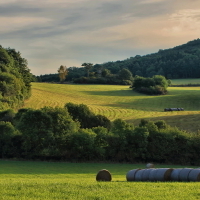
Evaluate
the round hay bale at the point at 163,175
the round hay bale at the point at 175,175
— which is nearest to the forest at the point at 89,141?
the round hay bale at the point at 163,175

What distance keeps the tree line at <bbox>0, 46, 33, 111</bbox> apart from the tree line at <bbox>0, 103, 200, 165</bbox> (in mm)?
27059

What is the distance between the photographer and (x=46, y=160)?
44.0 metres

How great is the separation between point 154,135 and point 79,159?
31.2 ft

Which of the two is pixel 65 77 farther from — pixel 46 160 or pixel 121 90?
pixel 46 160

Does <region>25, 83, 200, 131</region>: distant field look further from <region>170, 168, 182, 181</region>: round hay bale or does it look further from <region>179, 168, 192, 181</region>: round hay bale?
<region>179, 168, 192, 181</region>: round hay bale

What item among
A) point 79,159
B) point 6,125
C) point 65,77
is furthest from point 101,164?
point 65,77

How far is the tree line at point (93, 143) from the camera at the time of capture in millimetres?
44031

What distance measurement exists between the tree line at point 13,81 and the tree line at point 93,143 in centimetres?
2706

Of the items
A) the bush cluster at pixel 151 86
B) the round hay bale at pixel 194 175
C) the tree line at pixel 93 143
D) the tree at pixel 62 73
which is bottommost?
the tree line at pixel 93 143

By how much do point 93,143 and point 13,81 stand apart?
4488 cm

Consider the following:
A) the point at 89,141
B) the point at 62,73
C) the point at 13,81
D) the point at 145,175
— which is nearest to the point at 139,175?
the point at 145,175

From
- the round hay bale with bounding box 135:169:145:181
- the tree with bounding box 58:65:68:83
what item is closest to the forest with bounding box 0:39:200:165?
the round hay bale with bounding box 135:169:145:181

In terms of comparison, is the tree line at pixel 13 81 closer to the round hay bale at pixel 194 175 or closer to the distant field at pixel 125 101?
the distant field at pixel 125 101

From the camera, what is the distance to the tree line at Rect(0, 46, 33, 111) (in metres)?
79.6
